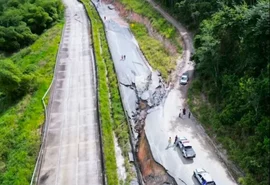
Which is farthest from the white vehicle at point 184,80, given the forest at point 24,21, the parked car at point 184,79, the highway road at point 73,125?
the forest at point 24,21

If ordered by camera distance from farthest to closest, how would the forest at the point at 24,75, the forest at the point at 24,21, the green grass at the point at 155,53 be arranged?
1. the forest at the point at 24,21
2. the green grass at the point at 155,53
3. the forest at the point at 24,75

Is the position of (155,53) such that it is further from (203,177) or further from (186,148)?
(203,177)

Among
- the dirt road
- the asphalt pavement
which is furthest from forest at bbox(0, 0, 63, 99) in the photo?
the dirt road

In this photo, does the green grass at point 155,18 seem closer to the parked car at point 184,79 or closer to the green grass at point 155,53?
the green grass at point 155,53

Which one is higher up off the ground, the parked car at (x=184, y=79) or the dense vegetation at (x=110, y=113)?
the parked car at (x=184, y=79)

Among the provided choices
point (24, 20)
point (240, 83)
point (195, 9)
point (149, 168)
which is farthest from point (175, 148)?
point (24, 20)

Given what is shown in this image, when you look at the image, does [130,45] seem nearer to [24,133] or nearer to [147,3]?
[147,3]
